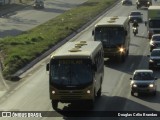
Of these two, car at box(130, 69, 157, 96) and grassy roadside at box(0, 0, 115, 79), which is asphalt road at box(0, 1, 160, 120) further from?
grassy roadside at box(0, 0, 115, 79)

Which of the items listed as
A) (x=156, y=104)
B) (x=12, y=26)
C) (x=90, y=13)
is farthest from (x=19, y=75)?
(x=90, y=13)

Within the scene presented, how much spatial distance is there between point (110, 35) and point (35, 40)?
49.2ft

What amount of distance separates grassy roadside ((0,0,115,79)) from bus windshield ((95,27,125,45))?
631 centimetres

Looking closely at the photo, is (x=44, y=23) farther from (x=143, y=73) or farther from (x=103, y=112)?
(x=103, y=112)

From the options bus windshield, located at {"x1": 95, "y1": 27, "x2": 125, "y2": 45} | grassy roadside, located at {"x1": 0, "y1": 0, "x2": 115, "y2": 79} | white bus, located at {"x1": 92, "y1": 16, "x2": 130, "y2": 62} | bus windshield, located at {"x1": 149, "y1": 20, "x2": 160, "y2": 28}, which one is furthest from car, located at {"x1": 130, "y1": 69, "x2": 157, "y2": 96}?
bus windshield, located at {"x1": 149, "y1": 20, "x2": 160, "y2": 28}

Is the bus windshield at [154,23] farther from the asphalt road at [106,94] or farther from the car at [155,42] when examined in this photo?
the asphalt road at [106,94]

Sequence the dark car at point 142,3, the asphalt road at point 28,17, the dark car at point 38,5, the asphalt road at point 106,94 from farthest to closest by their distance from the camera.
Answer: the dark car at point 38,5 → the dark car at point 142,3 → the asphalt road at point 28,17 → the asphalt road at point 106,94

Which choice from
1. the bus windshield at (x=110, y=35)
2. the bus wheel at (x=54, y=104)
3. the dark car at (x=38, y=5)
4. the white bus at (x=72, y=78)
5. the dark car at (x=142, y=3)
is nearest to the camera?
the white bus at (x=72, y=78)

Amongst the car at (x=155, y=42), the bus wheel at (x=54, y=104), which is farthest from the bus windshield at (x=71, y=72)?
the car at (x=155, y=42)

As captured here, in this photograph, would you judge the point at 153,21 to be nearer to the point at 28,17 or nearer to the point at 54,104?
the point at 54,104

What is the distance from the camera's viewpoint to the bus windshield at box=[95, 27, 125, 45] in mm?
47688

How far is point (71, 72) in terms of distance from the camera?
30.1 m

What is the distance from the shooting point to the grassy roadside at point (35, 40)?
47509mm

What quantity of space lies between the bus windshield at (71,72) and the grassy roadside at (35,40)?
12576 mm
